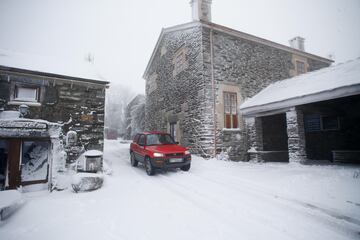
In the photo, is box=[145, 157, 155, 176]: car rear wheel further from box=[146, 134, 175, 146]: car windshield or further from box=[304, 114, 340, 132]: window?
box=[304, 114, 340, 132]: window

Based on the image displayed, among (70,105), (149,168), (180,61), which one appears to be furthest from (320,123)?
(70,105)

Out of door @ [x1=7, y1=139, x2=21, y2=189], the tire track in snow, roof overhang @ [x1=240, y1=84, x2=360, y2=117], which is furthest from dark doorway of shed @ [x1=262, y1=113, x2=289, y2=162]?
door @ [x1=7, y1=139, x2=21, y2=189]

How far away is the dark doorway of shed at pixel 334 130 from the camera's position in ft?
30.1

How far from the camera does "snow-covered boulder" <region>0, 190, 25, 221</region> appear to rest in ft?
13.4

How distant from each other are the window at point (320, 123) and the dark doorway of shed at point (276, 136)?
63.8 inches

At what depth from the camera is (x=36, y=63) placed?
722cm

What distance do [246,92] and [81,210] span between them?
1032cm

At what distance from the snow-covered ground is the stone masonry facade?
4.08 m

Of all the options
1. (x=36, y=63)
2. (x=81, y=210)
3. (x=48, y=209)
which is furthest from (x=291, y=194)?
(x=36, y=63)

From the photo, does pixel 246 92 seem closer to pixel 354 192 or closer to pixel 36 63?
pixel 354 192

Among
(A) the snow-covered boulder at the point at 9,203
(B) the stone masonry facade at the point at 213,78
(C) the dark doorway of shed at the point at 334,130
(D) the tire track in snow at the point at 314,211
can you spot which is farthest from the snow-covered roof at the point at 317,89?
(A) the snow-covered boulder at the point at 9,203

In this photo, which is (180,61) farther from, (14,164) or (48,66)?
(14,164)

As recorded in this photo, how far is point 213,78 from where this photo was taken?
34.0 ft

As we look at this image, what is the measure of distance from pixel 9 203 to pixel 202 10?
12.0 m
